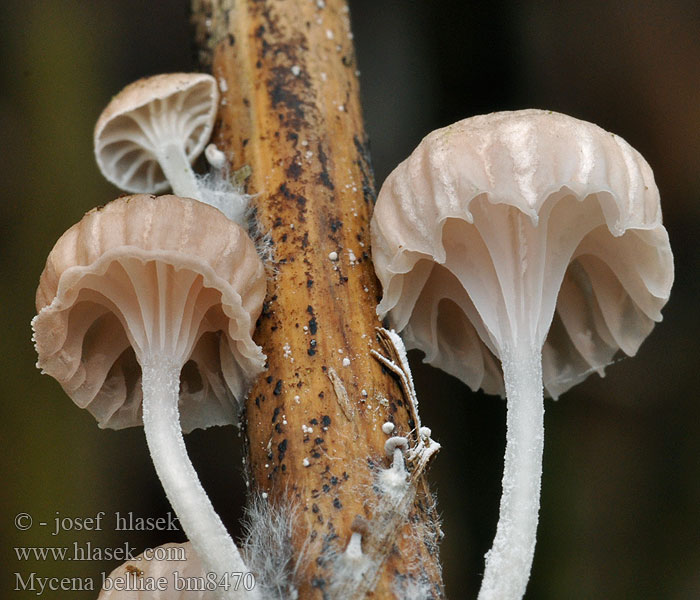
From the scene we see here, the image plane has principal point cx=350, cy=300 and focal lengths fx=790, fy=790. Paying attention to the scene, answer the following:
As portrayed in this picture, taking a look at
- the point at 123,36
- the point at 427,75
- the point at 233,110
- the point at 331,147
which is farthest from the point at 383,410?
the point at 123,36

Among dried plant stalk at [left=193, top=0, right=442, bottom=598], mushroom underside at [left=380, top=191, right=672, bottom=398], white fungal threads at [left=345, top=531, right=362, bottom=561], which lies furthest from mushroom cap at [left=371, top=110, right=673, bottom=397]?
white fungal threads at [left=345, top=531, right=362, bottom=561]

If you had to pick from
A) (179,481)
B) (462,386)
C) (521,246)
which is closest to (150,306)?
(179,481)

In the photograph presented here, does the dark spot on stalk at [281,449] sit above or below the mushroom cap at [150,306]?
below

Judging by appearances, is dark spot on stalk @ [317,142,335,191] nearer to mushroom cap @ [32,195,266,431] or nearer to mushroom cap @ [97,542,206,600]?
mushroom cap @ [32,195,266,431]

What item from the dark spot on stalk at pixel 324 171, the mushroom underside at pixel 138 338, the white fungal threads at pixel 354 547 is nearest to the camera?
the white fungal threads at pixel 354 547

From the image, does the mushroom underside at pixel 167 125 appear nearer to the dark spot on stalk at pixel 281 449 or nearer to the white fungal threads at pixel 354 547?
the dark spot on stalk at pixel 281 449

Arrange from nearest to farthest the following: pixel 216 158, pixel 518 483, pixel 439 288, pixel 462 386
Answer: pixel 518 483
pixel 439 288
pixel 216 158
pixel 462 386

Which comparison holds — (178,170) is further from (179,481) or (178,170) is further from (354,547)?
A: (354,547)

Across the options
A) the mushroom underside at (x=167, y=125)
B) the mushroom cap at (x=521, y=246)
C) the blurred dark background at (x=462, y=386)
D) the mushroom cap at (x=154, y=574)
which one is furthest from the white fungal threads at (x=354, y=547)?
the blurred dark background at (x=462, y=386)

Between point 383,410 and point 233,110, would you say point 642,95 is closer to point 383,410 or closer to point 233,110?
point 233,110
